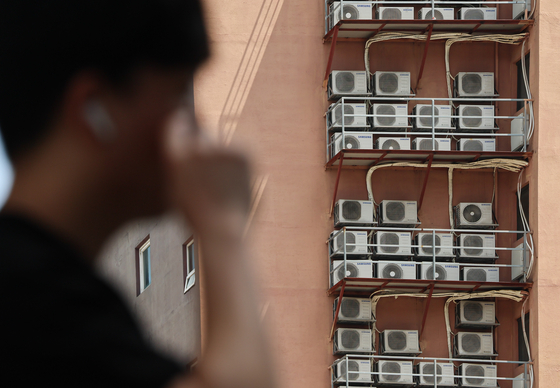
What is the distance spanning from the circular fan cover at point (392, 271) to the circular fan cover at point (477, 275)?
1.59 metres

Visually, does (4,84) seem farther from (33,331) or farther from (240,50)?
(240,50)

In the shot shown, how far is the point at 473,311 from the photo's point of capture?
86.8ft

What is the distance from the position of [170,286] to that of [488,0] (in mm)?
10756

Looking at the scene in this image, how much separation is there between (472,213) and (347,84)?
4186mm

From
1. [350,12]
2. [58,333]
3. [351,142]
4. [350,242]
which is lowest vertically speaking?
[350,242]

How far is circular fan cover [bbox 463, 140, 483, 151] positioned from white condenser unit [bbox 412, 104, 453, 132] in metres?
0.56

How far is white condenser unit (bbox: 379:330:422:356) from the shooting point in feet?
85.2

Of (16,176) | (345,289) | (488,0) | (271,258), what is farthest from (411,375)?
(16,176)

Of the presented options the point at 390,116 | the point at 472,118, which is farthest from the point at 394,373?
the point at 472,118

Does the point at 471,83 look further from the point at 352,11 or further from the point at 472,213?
the point at 352,11

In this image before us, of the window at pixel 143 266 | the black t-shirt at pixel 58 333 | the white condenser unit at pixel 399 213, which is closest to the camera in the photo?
the black t-shirt at pixel 58 333

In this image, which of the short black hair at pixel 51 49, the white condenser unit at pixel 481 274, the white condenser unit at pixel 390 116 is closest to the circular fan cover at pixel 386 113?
the white condenser unit at pixel 390 116

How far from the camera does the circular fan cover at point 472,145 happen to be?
26.3 meters

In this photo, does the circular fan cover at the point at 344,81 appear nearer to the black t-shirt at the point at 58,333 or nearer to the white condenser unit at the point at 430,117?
the white condenser unit at the point at 430,117
